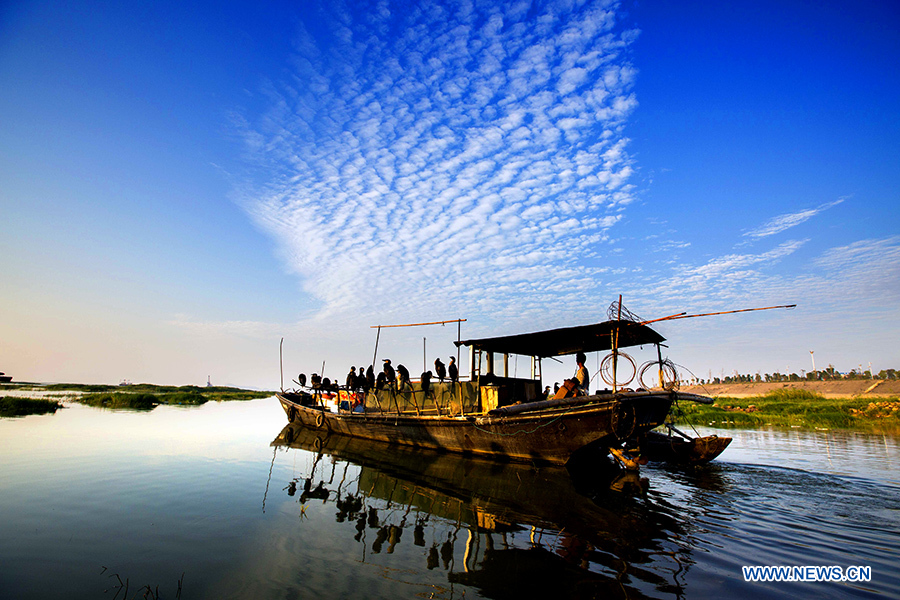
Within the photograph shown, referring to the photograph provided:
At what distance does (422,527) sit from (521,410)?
5.34 meters

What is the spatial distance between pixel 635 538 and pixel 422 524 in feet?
13.4

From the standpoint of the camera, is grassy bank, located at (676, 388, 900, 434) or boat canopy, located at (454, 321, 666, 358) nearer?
boat canopy, located at (454, 321, 666, 358)

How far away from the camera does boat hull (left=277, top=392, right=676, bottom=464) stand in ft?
37.1

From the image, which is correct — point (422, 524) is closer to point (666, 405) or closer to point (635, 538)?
point (635, 538)

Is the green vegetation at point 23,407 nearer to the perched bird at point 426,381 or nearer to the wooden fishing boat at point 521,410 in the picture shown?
the wooden fishing boat at point 521,410

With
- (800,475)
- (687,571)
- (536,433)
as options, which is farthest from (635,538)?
(800,475)

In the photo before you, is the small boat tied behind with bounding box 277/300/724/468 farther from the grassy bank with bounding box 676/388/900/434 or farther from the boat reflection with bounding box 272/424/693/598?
the grassy bank with bounding box 676/388/900/434

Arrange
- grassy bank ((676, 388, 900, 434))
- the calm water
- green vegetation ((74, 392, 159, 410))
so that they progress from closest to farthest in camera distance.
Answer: the calm water < grassy bank ((676, 388, 900, 434)) < green vegetation ((74, 392, 159, 410))

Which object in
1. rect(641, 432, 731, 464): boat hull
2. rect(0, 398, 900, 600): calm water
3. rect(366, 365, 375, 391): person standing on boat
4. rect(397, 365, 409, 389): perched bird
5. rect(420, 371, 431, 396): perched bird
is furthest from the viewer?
rect(366, 365, 375, 391): person standing on boat

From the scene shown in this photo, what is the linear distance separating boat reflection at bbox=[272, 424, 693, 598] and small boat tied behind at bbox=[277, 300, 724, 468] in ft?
3.48

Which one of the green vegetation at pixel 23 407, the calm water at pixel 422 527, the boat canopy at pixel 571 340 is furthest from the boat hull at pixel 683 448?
the green vegetation at pixel 23 407

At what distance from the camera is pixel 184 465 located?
43.5 feet

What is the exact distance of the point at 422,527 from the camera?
7922mm

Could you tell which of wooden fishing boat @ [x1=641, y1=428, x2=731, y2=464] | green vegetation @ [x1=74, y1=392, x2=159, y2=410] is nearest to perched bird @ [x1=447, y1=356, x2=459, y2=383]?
wooden fishing boat @ [x1=641, y1=428, x2=731, y2=464]
